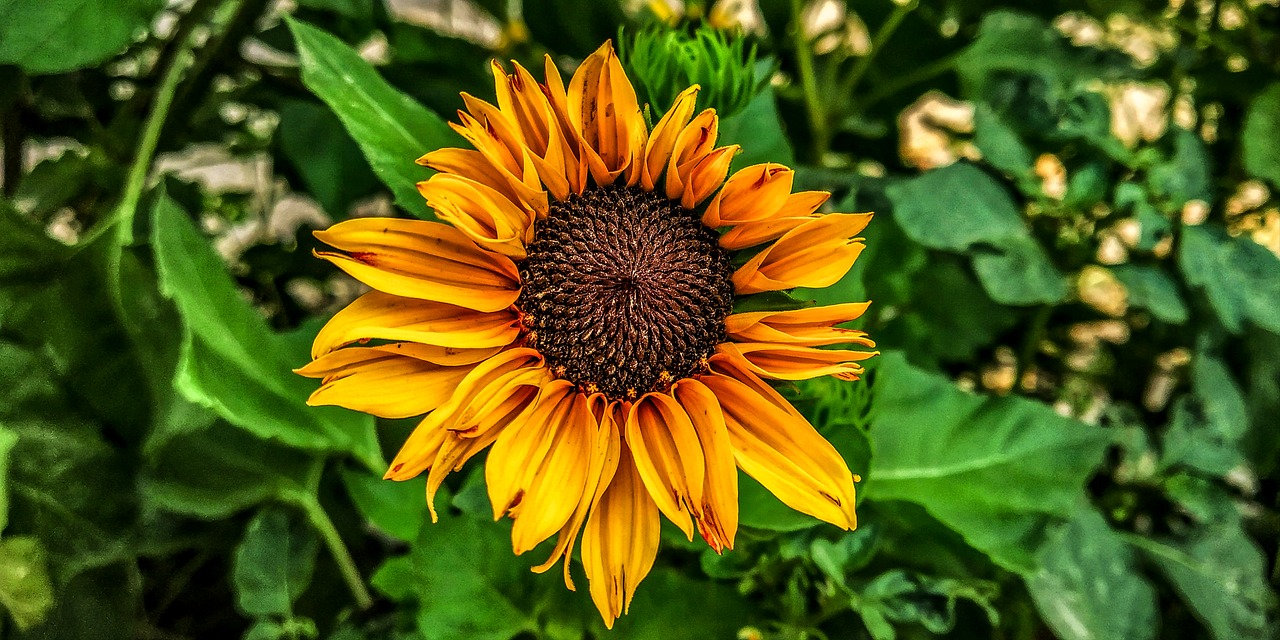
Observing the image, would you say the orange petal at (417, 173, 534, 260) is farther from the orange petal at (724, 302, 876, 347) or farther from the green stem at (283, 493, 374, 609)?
the green stem at (283, 493, 374, 609)

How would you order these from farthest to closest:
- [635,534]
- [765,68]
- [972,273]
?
[972,273] < [765,68] < [635,534]

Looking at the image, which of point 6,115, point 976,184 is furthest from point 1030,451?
point 6,115

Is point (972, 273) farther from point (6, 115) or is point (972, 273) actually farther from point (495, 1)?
point (6, 115)

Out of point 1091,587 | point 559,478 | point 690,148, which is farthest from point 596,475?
point 1091,587

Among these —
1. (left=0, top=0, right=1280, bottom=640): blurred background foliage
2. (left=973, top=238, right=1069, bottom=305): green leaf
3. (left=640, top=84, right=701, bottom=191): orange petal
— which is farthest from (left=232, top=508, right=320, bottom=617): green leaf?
(left=973, top=238, right=1069, bottom=305): green leaf

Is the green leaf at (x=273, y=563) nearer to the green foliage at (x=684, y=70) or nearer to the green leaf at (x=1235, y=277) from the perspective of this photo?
the green foliage at (x=684, y=70)

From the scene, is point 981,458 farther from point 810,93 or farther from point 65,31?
point 65,31
